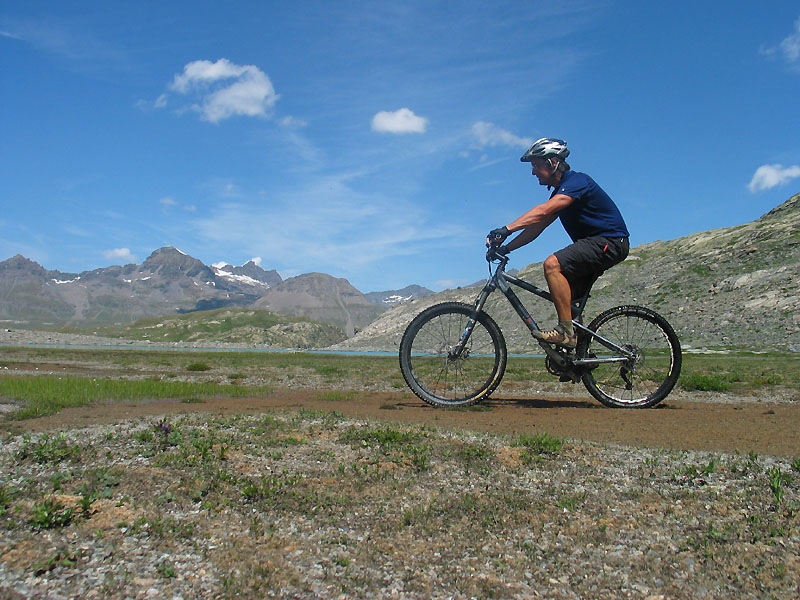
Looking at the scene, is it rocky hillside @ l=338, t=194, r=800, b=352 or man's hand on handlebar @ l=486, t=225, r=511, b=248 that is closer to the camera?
man's hand on handlebar @ l=486, t=225, r=511, b=248

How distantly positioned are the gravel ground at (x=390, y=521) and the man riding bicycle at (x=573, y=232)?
3.85 metres

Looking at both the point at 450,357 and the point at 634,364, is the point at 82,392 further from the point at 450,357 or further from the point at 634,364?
the point at 634,364

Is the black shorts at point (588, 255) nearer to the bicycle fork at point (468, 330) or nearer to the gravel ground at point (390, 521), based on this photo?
the bicycle fork at point (468, 330)

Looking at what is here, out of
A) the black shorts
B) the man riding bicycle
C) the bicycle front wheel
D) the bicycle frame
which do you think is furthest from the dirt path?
the black shorts

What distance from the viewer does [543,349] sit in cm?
1059

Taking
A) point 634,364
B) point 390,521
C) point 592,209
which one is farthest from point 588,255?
point 390,521

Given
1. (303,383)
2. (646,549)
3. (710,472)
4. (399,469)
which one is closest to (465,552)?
(646,549)

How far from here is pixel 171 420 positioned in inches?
330

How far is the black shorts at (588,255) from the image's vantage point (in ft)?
31.7

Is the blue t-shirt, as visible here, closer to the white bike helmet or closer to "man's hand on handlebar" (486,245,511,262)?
the white bike helmet

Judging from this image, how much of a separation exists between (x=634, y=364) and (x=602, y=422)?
2.28m

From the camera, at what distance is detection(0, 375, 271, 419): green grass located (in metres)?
11.9

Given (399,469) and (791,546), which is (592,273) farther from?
(791,546)

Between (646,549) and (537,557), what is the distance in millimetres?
764
